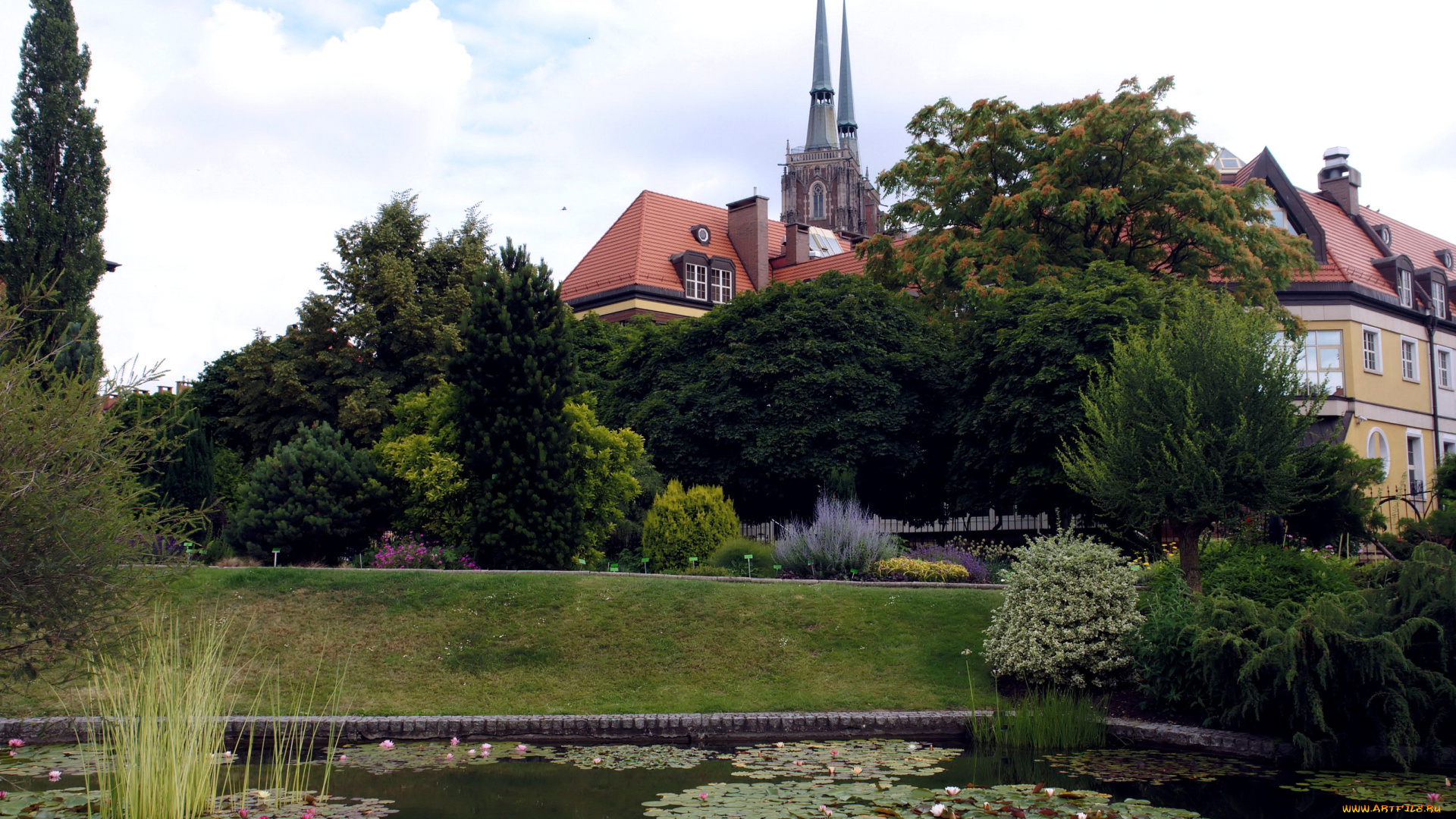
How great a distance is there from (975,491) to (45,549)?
17947mm

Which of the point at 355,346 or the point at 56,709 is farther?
the point at 355,346

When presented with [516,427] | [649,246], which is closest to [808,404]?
[516,427]

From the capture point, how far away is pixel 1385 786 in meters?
7.82

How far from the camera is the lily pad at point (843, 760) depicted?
26.9 feet

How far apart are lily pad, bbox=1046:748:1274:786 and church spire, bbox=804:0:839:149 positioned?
10562 cm

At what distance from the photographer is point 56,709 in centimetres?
1052

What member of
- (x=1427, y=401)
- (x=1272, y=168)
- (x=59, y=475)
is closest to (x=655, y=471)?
(x=59, y=475)

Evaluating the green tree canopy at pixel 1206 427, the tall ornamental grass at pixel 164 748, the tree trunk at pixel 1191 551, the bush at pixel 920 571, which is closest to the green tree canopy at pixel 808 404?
the bush at pixel 920 571

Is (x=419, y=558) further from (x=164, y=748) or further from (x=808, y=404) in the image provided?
(x=164, y=748)

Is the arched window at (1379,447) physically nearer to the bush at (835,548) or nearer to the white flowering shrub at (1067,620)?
the bush at (835,548)

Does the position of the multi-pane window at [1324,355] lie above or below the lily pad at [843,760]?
above

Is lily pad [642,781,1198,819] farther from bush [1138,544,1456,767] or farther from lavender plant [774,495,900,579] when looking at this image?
lavender plant [774,495,900,579]

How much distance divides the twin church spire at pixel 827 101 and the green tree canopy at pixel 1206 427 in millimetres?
100922

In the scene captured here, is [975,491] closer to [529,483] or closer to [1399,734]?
[529,483]
